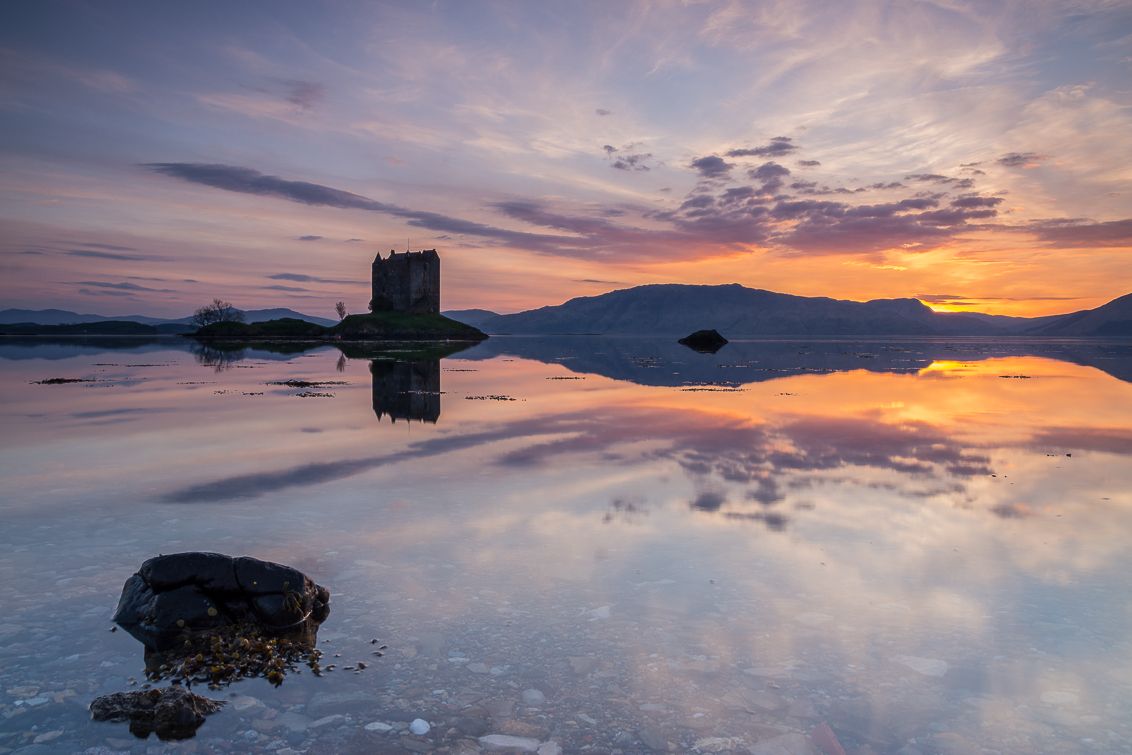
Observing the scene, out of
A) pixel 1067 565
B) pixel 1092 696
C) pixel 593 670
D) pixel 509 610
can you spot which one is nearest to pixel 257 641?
pixel 509 610

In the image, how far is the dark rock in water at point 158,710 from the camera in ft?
20.5

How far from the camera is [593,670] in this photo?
7238mm

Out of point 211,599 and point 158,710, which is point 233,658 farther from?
point 211,599

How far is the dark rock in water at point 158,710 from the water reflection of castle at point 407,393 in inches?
748

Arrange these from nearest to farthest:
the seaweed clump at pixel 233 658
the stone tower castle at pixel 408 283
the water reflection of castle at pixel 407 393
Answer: the seaweed clump at pixel 233 658
the water reflection of castle at pixel 407 393
the stone tower castle at pixel 408 283

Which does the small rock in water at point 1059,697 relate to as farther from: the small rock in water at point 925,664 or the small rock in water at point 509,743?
the small rock in water at point 509,743

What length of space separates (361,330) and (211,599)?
159376 mm

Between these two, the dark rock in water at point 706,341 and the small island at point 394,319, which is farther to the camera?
the small island at point 394,319

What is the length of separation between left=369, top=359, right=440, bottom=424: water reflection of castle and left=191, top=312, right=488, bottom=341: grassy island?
354 ft

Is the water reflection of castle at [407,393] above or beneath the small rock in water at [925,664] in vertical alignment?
above

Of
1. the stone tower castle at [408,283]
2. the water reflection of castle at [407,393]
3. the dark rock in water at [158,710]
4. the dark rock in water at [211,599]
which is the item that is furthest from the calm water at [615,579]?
the stone tower castle at [408,283]

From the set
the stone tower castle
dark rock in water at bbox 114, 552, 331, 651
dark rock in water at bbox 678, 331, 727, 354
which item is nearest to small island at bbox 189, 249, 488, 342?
the stone tower castle

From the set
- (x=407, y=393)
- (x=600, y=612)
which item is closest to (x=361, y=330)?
(x=407, y=393)

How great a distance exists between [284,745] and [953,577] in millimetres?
9266
